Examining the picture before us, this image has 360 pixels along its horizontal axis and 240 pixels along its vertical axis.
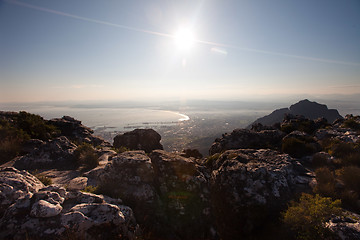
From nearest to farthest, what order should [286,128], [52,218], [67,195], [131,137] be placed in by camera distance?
[52,218] < [67,195] < [131,137] < [286,128]

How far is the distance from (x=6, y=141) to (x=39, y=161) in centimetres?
328

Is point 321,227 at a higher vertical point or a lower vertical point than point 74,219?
lower

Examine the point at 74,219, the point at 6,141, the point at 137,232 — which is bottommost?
the point at 137,232

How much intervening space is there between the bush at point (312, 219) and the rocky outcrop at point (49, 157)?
1327 cm

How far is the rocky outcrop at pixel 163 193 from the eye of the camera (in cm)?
621

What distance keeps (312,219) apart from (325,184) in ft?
9.04

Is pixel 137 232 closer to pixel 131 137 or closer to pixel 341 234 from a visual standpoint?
pixel 341 234

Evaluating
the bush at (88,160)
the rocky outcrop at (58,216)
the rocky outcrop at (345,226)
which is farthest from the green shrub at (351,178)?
the bush at (88,160)

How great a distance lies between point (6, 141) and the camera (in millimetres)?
11023

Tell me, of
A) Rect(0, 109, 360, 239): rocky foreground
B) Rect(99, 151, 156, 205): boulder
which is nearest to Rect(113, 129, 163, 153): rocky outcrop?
Rect(0, 109, 360, 239): rocky foreground

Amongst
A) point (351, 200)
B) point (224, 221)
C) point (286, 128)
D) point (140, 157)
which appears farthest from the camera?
point (286, 128)

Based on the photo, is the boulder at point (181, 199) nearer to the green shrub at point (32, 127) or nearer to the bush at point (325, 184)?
the bush at point (325, 184)

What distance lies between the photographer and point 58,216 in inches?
184

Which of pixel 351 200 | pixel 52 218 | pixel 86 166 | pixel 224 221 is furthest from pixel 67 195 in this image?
pixel 351 200
